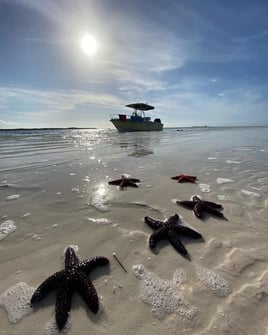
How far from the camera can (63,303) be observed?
1856mm

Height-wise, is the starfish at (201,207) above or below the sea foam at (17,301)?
above

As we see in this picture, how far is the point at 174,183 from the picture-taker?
5680 mm

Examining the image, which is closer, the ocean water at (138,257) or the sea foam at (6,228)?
the ocean water at (138,257)

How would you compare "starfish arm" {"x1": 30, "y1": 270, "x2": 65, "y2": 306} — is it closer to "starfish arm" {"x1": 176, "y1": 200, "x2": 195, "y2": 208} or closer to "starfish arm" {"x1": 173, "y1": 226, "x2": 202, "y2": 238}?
"starfish arm" {"x1": 173, "y1": 226, "x2": 202, "y2": 238}

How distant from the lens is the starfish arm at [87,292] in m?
1.92

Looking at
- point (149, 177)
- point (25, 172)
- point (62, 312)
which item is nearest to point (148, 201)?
point (149, 177)

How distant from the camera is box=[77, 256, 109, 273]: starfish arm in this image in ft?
7.37

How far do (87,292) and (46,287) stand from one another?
1.45ft

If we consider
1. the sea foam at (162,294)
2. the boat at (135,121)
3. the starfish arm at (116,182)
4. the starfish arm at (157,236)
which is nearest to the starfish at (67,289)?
the sea foam at (162,294)

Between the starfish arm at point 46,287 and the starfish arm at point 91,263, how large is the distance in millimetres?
221

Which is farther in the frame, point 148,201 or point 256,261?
point 148,201

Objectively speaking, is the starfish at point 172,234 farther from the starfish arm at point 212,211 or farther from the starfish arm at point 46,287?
the starfish arm at point 46,287

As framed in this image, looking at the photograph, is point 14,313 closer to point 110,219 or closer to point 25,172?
point 110,219

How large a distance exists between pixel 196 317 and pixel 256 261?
1230 mm
